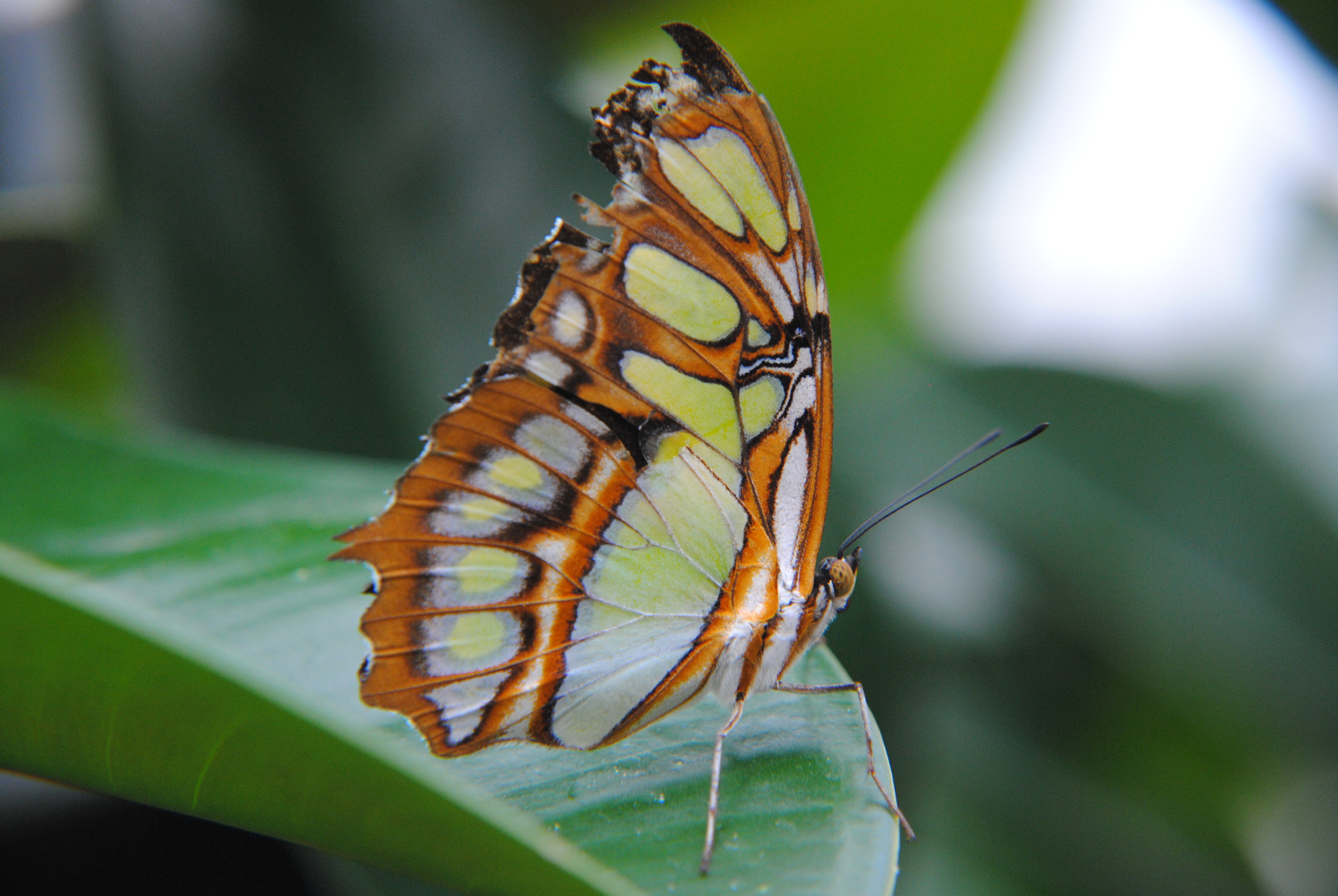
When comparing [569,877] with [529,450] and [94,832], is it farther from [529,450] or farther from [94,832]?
[94,832]

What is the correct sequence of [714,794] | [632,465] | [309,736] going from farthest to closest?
[632,465] < [714,794] < [309,736]

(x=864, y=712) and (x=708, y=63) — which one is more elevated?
(x=708, y=63)

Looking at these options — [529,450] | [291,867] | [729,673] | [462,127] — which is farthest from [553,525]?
[462,127]

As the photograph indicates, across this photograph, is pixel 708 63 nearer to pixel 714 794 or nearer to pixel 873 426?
pixel 714 794

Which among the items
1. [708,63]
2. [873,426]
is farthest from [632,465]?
[873,426]

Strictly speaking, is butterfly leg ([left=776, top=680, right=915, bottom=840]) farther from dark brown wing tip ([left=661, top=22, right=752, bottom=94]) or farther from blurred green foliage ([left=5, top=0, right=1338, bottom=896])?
blurred green foliage ([left=5, top=0, right=1338, bottom=896])
